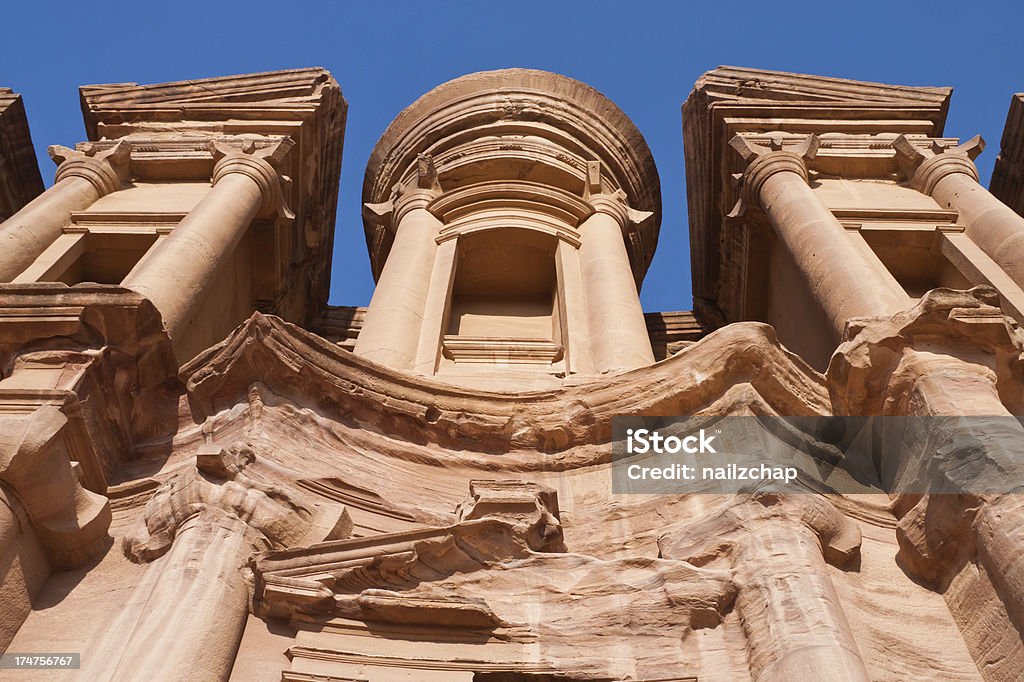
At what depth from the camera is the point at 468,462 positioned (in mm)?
10297

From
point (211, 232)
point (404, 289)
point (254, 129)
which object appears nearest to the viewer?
point (211, 232)

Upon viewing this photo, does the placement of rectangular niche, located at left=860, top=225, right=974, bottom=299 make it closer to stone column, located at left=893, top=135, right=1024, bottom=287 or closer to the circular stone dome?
stone column, located at left=893, top=135, right=1024, bottom=287

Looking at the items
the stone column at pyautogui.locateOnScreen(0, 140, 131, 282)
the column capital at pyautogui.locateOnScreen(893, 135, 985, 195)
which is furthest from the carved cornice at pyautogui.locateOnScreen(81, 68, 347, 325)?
the column capital at pyautogui.locateOnScreen(893, 135, 985, 195)

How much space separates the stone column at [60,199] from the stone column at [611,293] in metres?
7.83

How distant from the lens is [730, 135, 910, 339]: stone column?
1345cm

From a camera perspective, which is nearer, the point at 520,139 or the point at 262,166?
the point at 262,166

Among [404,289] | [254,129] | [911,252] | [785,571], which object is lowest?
[785,571]

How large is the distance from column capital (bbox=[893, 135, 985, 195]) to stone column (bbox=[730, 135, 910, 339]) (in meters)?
1.60

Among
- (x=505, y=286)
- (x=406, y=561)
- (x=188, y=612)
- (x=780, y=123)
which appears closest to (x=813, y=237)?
(x=505, y=286)

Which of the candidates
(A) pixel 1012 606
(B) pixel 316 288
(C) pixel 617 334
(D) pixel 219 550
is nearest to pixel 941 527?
(A) pixel 1012 606

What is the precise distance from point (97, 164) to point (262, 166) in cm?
270

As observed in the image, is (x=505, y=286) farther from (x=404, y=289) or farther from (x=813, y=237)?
(x=813, y=237)

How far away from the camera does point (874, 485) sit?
1008 cm

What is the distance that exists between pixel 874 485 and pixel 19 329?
804cm
